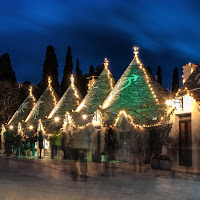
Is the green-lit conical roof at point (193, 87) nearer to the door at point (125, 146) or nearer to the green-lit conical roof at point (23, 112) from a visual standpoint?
the door at point (125, 146)

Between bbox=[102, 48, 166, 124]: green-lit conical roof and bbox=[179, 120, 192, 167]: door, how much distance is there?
3.25 metres

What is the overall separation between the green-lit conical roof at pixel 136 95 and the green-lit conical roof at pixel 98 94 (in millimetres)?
2166

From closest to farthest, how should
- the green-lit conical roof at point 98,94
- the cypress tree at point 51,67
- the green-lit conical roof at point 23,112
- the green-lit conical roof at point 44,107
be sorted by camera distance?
the green-lit conical roof at point 98,94
the green-lit conical roof at point 44,107
the green-lit conical roof at point 23,112
the cypress tree at point 51,67

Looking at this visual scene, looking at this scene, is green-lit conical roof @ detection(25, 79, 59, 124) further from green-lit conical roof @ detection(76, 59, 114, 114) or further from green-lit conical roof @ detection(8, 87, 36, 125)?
green-lit conical roof @ detection(76, 59, 114, 114)

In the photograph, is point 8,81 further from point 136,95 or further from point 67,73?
point 136,95

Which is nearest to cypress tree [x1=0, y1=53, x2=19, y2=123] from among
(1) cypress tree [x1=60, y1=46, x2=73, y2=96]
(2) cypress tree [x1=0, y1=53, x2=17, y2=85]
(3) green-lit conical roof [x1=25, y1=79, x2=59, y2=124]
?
(2) cypress tree [x1=0, y1=53, x2=17, y2=85]

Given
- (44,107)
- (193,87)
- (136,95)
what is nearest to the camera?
(193,87)

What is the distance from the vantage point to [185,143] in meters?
18.4

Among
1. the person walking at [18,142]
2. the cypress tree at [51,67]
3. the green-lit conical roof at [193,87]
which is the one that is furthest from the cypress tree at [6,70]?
the green-lit conical roof at [193,87]

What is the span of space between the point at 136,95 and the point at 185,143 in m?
6.34

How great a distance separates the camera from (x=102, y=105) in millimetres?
25609

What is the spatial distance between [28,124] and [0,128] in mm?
9424

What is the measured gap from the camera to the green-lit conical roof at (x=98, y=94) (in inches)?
1093

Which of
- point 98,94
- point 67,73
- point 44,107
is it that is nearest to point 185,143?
point 98,94
